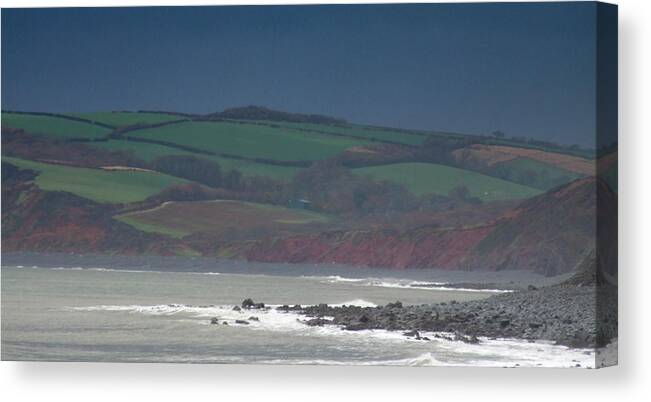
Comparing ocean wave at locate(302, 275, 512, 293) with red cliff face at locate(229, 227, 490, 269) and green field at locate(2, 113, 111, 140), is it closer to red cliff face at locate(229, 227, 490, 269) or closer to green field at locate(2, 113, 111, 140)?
red cliff face at locate(229, 227, 490, 269)

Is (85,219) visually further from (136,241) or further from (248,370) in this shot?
(248,370)

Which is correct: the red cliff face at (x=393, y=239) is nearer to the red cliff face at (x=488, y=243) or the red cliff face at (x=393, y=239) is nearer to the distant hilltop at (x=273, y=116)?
the red cliff face at (x=488, y=243)

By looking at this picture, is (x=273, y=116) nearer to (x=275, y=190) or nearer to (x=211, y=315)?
(x=275, y=190)

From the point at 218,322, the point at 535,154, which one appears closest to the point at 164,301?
the point at 218,322

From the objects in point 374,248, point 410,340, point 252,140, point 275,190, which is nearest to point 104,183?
point 252,140

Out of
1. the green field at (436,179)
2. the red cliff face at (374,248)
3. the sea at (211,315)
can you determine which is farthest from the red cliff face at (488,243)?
the green field at (436,179)
